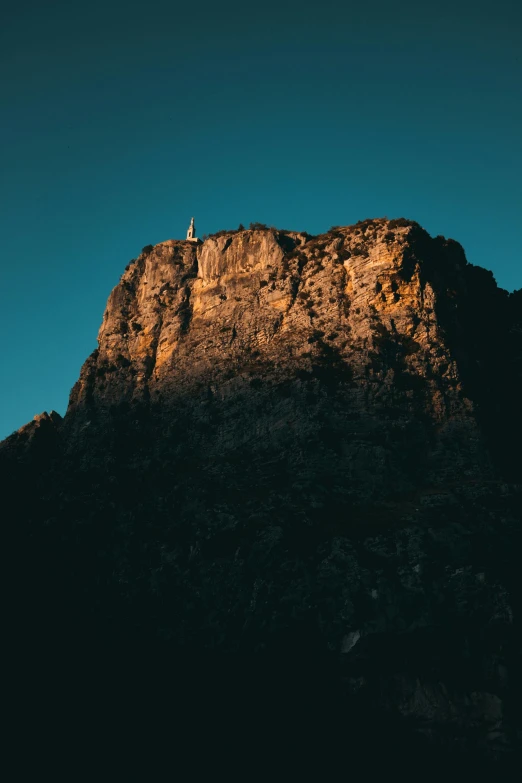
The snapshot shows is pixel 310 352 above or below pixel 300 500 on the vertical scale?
above

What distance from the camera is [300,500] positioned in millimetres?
55094

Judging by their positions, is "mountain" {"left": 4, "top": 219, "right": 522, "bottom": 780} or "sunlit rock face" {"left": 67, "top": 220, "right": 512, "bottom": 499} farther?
"sunlit rock face" {"left": 67, "top": 220, "right": 512, "bottom": 499}

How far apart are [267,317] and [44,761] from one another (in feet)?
131

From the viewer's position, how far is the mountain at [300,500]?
1795 inches

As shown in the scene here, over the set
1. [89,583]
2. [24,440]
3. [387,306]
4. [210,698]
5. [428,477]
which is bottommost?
[210,698]

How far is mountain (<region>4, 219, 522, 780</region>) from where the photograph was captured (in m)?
45.6

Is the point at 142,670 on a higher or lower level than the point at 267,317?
lower

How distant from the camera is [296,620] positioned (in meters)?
47.7

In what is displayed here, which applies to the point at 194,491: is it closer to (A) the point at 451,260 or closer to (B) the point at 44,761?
(B) the point at 44,761

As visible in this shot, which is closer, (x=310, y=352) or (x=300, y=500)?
(x=300, y=500)

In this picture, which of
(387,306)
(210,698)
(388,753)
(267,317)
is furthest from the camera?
(267,317)

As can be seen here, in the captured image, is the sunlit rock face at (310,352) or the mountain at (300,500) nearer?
the mountain at (300,500)

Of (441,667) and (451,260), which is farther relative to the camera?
(451,260)

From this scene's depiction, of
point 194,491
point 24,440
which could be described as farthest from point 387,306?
point 24,440
